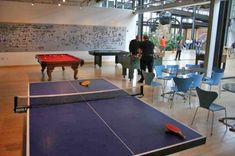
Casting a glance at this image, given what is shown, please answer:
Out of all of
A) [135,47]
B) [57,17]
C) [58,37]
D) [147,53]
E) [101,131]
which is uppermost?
[57,17]

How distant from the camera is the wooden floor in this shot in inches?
130

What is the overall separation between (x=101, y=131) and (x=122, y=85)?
503cm

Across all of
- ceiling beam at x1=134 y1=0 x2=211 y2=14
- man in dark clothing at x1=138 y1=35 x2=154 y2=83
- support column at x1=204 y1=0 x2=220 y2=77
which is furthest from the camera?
ceiling beam at x1=134 y1=0 x2=211 y2=14

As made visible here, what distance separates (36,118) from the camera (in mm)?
2258

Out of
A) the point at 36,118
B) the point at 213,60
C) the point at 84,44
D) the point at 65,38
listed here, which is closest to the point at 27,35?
the point at 65,38

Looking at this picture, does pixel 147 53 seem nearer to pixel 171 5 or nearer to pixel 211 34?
pixel 211 34

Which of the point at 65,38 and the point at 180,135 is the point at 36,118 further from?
the point at 65,38

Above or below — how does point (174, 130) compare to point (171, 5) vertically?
below

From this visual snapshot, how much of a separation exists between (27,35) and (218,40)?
7.92 meters

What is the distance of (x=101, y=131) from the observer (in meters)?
1.99

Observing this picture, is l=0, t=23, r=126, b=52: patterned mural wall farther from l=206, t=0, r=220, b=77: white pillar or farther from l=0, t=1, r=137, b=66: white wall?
l=206, t=0, r=220, b=77: white pillar

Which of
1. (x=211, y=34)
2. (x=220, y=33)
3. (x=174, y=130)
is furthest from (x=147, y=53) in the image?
(x=174, y=130)

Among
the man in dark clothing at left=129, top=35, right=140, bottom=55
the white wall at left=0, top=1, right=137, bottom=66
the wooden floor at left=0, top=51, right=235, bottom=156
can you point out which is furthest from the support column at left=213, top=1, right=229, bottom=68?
the white wall at left=0, top=1, right=137, bottom=66

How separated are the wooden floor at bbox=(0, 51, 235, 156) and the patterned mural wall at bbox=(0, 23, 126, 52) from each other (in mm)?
1701
